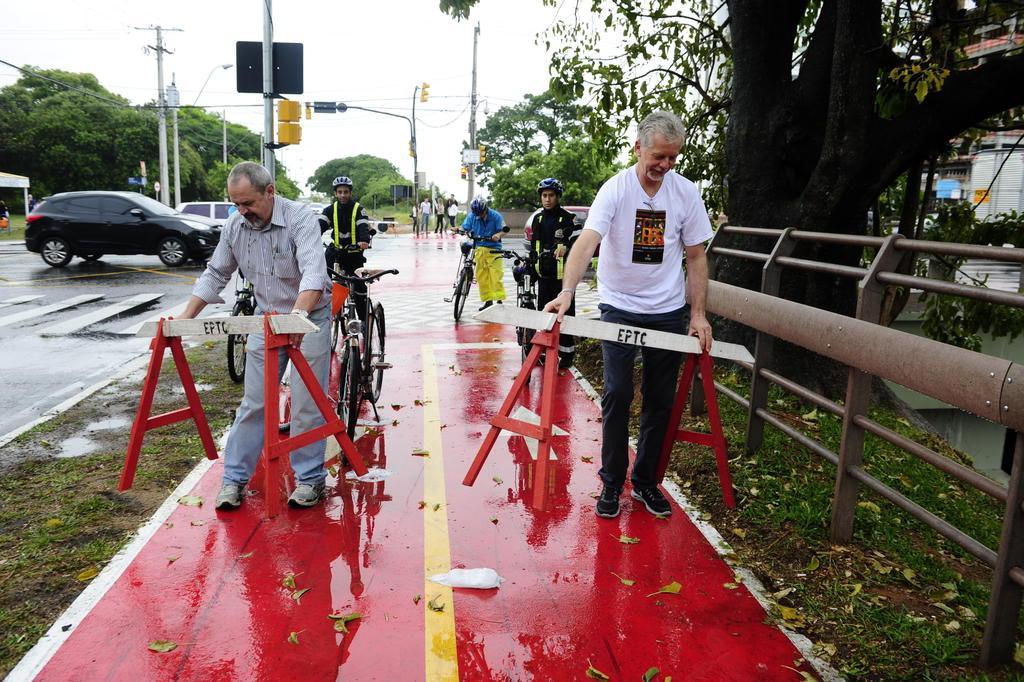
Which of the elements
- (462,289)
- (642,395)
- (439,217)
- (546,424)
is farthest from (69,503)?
(439,217)

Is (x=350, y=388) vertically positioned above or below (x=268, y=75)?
below

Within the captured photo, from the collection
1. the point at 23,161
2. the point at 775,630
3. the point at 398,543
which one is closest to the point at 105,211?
the point at 398,543

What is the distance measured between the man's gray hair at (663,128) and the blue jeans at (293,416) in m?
2.22

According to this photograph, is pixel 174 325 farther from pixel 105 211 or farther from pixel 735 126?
pixel 105 211

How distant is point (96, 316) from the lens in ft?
43.5

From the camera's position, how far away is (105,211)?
21.0 meters

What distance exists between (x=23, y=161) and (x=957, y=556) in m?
61.4

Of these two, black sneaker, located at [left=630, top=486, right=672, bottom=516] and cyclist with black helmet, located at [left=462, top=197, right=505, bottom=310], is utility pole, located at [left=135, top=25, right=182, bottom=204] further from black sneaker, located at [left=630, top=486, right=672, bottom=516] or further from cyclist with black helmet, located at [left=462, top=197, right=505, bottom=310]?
black sneaker, located at [left=630, top=486, right=672, bottom=516]

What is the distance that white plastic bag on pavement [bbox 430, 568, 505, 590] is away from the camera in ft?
13.3

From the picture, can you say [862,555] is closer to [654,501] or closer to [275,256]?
[654,501]

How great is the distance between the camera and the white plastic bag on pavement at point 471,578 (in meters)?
4.06

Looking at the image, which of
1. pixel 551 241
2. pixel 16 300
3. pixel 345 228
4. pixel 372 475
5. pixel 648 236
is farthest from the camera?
pixel 16 300

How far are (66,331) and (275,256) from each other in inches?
338

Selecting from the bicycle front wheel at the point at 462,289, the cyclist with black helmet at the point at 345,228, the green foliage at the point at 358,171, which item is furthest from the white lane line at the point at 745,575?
the green foliage at the point at 358,171
